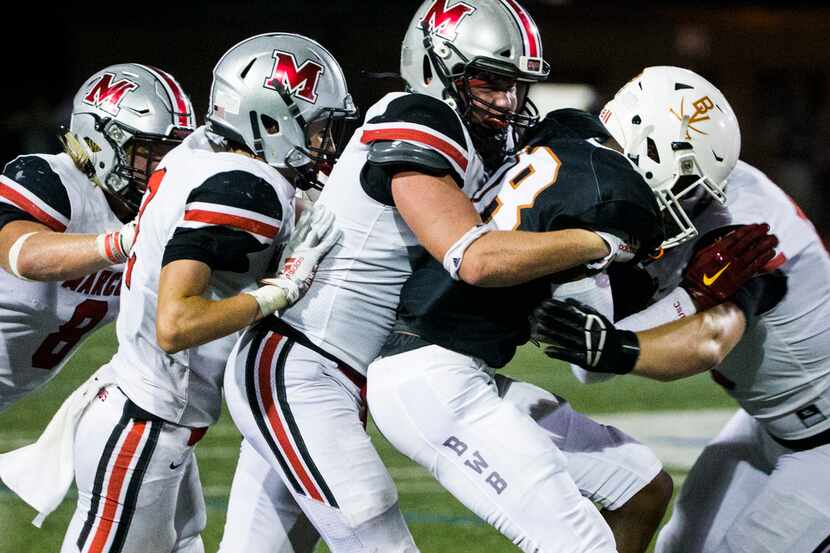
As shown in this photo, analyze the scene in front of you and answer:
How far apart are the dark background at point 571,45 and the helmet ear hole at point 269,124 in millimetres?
13430

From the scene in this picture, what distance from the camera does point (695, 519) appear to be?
362cm

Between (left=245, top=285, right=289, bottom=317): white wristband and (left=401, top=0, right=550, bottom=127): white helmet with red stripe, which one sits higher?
(left=401, top=0, right=550, bottom=127): white helmet with red stripe

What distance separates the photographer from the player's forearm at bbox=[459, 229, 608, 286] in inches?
108

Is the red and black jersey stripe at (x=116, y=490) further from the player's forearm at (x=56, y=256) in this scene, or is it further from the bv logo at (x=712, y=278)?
the bv logo at (x=712, y=278)

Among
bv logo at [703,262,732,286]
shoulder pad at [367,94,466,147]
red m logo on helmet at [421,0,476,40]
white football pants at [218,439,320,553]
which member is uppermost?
red m logo on helmet at [421,0,476,40]

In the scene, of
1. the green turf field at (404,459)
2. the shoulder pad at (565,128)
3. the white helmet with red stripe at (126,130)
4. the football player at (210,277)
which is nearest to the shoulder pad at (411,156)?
→ the football player at (210,277)

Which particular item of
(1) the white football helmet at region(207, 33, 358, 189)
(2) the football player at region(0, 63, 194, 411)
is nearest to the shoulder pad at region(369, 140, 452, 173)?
(1) the white football helmet at region(207, 33, 358, 189)

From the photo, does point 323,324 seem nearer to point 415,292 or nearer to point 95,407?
point 415,292

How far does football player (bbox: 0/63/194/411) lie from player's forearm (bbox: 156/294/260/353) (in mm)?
1003

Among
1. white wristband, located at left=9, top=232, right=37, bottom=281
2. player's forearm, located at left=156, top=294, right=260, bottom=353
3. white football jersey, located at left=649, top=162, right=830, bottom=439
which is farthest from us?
white wristband, located at left=9, top=232, right=37, bottom=281

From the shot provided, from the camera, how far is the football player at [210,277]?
3.03m

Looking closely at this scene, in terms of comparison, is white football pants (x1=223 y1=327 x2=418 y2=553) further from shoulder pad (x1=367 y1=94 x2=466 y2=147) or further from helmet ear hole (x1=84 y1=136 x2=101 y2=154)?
helmet ear hole (x1=84 y1=136 x2=101 y2=154)

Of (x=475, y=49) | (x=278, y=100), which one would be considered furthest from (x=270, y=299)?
(x=475, y=49)

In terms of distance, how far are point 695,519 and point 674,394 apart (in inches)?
170
